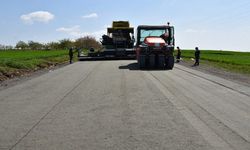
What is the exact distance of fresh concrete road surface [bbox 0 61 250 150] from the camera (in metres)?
6.64

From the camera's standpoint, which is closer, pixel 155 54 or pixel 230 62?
pixel 155 54

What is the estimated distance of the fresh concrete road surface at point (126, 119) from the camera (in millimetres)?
6637

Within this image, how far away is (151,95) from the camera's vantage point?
A: 1256 centimetres

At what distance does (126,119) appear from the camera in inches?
340

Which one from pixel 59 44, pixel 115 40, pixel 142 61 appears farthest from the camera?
pixel 59 44

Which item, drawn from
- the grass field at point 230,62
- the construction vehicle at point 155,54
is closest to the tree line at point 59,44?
the grass field at point 230,62

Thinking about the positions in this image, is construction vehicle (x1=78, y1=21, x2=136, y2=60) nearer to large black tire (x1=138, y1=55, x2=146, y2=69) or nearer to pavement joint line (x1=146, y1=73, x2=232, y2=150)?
large black tire (x1=138, y1=55, x2=146, y2=69)

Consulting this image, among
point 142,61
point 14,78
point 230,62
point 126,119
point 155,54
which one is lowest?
point 230,62

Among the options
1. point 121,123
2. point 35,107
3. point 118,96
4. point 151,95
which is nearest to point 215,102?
point 151,95

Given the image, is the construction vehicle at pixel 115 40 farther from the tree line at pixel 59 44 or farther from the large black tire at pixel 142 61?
the tree line at pixel 59 44

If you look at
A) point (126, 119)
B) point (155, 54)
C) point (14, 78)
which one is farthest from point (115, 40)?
point (126, 119)

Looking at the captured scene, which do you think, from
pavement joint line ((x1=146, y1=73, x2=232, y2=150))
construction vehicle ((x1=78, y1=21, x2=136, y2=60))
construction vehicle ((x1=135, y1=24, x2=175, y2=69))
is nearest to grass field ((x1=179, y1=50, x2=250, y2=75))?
construction vehicle ((x1=135, y1=24, x2=175, y2=69))

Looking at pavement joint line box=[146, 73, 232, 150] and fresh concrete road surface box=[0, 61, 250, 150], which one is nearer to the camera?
pavement joint line box=[146, 73, 232, 150]

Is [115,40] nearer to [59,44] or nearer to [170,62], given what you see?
[170,62]
